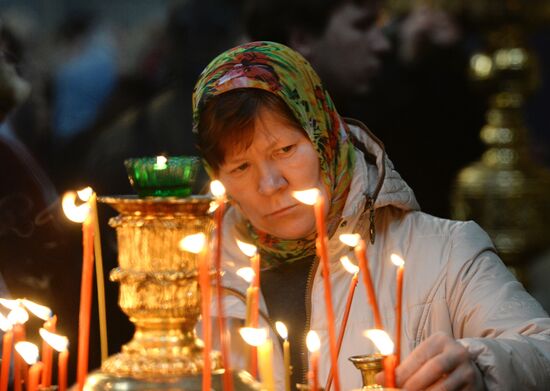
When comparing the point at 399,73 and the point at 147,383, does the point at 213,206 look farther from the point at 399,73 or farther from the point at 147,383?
the point at 399,73

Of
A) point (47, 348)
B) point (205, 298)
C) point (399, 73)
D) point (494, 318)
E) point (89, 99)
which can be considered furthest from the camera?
point (399, 73)

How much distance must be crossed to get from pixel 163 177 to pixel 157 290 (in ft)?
0.49

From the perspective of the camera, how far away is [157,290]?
5.21 feet

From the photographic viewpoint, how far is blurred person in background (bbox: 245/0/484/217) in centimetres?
477

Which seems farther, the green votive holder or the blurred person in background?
the blurred person in background

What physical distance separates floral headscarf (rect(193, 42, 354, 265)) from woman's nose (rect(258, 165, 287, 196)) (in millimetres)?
127

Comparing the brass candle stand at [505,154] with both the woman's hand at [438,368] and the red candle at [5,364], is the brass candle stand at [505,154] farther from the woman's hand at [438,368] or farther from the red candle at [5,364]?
the red candle at [5,364]

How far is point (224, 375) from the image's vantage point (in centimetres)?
157

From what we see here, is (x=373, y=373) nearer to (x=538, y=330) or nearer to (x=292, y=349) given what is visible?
(x=538, y=330)

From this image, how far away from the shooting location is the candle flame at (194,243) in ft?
5.08

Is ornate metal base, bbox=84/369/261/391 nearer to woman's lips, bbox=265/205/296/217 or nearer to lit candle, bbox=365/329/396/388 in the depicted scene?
lit candle, bbox=365/329/396/388

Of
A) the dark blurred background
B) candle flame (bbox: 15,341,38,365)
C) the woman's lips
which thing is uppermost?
the dark blurred background

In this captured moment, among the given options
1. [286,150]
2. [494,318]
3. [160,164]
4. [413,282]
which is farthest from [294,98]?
[160,164]

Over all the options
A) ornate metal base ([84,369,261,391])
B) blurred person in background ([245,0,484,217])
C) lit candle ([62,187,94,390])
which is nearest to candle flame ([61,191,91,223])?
lit candle ([62,187,94,390])
